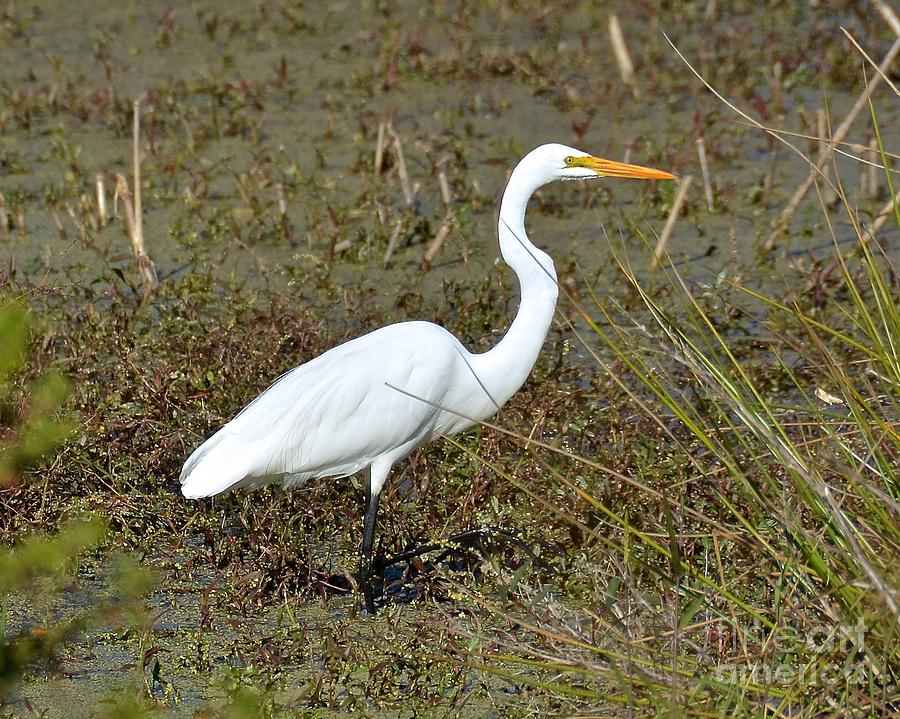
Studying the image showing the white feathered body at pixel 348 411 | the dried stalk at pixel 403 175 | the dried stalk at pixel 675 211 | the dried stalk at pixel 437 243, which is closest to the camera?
the white feathered body at pixel 348 411

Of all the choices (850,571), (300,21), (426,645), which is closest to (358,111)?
(300,21)

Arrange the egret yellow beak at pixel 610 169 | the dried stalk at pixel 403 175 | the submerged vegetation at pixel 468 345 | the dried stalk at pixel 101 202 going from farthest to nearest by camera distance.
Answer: the dried stalk at pixel 403 175 < the dried stalk at pixel 101 202 < the egret yellow beak at pixel 610 169 < the submerged vegetation at pixel 468 345

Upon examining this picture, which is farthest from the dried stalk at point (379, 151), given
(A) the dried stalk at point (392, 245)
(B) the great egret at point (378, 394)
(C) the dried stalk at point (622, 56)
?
(B) the great egret at point (378, 394)

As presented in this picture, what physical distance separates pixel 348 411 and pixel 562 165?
724 millimetres

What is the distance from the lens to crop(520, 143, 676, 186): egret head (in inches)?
127

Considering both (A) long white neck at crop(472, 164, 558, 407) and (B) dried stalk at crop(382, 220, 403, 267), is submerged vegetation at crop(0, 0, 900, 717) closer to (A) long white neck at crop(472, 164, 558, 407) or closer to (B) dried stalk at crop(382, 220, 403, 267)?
(B) dried stalk at crop(382, 220, 403, 267)

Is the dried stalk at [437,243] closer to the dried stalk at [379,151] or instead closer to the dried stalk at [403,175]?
the dried stalk at [403,175]

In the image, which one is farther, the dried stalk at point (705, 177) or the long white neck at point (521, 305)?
the dried stalk at point (705, 177)

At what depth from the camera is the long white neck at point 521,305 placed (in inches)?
124

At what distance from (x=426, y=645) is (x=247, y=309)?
1572mm

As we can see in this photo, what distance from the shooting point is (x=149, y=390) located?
11.7 ft

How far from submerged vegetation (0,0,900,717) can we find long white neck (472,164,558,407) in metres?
0.15

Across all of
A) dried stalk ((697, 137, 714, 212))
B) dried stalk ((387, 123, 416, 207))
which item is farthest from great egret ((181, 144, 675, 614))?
dried stalk ((697, 137, 714, 212))

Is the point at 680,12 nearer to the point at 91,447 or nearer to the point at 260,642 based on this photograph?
the point at 91,447
